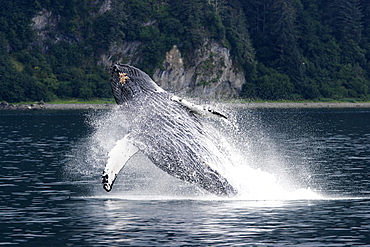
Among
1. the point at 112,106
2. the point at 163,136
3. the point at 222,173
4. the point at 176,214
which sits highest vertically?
the point at 112,106

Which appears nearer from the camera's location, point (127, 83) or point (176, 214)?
point (176, 214)

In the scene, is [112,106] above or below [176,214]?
above

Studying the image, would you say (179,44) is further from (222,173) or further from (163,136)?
(222,173)

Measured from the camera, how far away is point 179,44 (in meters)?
178

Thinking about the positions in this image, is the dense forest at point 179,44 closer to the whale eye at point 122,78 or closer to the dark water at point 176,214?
the dark water at point 176,214

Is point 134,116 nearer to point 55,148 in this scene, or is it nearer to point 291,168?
point 291,168

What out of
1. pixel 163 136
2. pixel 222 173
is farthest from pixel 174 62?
pixel 222 173

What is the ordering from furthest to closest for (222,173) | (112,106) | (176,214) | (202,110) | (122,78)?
1. (112,106)
2. (122,78)
3. (202,110)
4. (222,173)
5. (176,214)

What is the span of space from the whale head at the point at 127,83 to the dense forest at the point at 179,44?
130m

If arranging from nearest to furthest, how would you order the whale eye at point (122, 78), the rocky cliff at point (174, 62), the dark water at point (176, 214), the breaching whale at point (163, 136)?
the dark water at point (176, 214) → the breaching whale at point (163, 136) → the whale eye at point (122, 78) → the rocky cliff at point (174, 62)

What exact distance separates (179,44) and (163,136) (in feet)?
498

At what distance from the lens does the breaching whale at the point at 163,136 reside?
26984mm

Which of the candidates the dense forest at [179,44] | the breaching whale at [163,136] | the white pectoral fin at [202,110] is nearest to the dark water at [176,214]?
the breaching whale at [163,136]

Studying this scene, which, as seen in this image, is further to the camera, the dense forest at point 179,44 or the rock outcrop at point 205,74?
the rock outcrop at point 205,74
